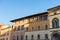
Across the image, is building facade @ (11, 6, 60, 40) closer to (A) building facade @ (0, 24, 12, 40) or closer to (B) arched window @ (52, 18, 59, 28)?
(B) arched window @ (52, 18, 59, 28)

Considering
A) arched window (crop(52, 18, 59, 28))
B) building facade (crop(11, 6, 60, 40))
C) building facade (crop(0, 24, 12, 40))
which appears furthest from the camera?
building facade (crop(0, 24, 12, 40))

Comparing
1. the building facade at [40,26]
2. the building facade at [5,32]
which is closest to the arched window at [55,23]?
the building facade at [40,26]

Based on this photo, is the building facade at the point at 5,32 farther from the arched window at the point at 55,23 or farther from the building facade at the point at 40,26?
the arched window at the point at 55,23

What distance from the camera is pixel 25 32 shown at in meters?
43.6

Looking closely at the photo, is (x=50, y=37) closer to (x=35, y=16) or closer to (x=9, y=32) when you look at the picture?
(x=35, y=16)

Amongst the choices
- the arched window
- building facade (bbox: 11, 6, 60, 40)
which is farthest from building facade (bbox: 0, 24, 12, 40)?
the arched window

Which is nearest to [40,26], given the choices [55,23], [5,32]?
[55,23]

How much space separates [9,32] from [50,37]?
21.4 metres

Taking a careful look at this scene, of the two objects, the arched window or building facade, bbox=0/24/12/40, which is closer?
the arched window

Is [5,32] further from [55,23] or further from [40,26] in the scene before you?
[55,23]

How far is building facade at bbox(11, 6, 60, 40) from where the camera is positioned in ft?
111

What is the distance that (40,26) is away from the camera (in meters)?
38.3

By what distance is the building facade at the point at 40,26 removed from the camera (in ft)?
111

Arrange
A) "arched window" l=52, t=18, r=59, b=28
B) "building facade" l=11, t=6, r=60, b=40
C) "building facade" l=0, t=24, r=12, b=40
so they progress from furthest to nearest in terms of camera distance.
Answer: "building facade" l=0, t=24, r=12, b=40
"building facade" l=11, t=6, r=60, b=40
"arched window" l=52, t=18, r=59, b=28
